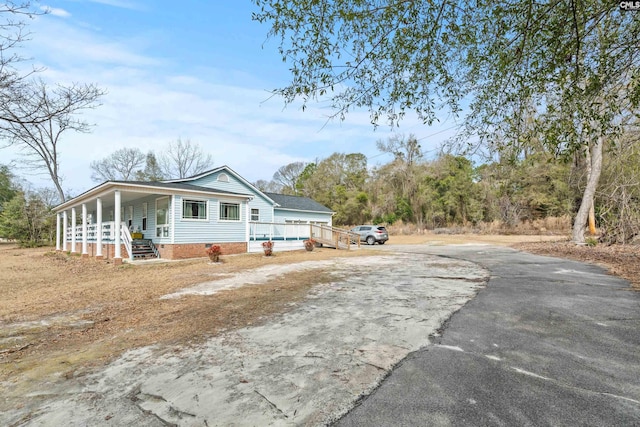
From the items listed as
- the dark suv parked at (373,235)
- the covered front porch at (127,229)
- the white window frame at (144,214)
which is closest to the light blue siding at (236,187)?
the white window frame at (144,214)

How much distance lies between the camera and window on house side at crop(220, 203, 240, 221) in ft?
53.2

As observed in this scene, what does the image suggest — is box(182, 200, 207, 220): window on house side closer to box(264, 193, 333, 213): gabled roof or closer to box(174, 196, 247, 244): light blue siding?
box(174, 196, 247, 244): light blue siding

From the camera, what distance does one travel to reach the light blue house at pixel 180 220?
45.9 feet

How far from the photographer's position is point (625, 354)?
9.97ft

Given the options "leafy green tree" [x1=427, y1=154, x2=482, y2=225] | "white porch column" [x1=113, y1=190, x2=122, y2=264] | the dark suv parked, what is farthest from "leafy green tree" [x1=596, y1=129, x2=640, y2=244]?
"leafy green tree" [x1=427, y1=154, x2=482, y2=225]

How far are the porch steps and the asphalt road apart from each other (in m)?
14.2

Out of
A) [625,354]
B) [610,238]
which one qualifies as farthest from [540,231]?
[625,354]

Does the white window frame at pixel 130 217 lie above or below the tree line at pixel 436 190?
below

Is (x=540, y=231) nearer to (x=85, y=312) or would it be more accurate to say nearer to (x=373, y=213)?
(x=373, y=213)

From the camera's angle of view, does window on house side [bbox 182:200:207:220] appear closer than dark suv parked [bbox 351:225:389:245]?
Yes

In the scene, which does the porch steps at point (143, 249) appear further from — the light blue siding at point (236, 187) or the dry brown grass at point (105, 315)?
the dry brown grass at point (105, 315)

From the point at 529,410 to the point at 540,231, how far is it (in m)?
30.9

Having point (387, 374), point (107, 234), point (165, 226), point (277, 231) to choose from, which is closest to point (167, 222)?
→ point (165, 226)

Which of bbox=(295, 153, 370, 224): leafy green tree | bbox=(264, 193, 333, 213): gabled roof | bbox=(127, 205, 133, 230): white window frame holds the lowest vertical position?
bbox=(127, 205, 133, 230): white window frame
